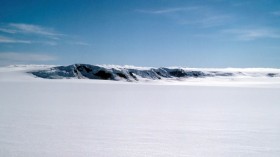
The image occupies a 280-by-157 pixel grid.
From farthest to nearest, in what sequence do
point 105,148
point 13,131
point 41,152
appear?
1. point 13,131
2. point 105,148
3. point 41,152

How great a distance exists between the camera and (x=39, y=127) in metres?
4.37

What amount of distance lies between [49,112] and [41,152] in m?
3.09

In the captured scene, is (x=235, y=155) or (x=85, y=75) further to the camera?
(x=85, y=75)

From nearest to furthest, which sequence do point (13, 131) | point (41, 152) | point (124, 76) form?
point (41, 152)
point (13, 131)
point (124, 76)

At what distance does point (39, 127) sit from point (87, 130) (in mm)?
820

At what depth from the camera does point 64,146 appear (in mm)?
3307

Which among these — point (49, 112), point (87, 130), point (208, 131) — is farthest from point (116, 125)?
point (49, 112)

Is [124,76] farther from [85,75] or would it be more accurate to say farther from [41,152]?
[41,152]

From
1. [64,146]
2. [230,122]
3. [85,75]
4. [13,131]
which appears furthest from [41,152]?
[85,75]

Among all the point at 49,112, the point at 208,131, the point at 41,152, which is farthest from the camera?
the point at 49,112

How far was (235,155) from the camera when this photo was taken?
3098 mm

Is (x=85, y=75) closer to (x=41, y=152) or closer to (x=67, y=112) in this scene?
(x=67, y=112)

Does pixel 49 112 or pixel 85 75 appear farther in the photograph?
pixel 85 75

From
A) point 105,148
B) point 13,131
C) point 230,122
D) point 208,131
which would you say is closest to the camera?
point 105,148
